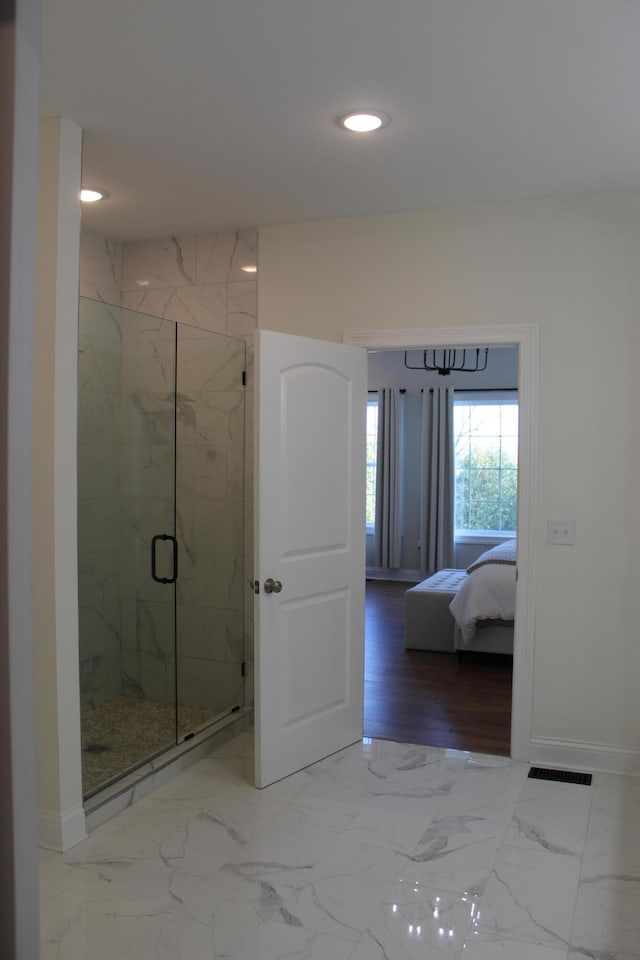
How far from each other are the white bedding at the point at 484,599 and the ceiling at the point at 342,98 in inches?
109

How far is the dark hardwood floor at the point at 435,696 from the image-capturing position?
166 inches

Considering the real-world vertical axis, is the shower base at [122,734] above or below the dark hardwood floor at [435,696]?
above

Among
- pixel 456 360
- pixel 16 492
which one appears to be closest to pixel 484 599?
pixel 456 360

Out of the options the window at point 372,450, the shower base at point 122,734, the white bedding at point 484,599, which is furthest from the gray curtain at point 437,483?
the shower base at point 122,734

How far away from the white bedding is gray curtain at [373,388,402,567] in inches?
135

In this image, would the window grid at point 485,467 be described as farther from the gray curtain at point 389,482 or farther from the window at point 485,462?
the gray curtain at point 389,482

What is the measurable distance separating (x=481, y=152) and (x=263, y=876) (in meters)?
2.87

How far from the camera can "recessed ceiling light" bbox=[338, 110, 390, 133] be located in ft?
9.26

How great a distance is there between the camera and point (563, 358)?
3.75 meters

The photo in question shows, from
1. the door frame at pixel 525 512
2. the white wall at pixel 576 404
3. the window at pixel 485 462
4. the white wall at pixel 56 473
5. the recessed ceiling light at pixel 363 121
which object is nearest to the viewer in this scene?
the recessed ceiling light at pixel 363 121

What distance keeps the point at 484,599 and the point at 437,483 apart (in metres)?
3.49

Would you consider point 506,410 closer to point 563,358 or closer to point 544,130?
point 563,358

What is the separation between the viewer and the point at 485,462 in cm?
902

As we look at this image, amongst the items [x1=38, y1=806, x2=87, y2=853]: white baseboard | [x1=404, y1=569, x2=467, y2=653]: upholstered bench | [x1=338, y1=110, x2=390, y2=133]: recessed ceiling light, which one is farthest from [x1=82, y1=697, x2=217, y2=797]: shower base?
[x1=338, y1=110, x2=390, y2=133]: recessed ceiling light
